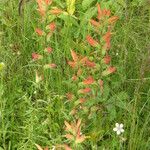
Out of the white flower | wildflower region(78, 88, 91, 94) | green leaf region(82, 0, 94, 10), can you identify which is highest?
green leaf region(82, 0, 94, 10)

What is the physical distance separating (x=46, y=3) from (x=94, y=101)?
1.95 feet

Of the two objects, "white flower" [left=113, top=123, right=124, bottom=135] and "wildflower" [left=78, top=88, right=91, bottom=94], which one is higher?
"wildflower" [left=78, top=88, right=91, bottom=94]

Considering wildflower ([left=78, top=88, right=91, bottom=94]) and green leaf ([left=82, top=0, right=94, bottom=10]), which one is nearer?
wildflower ([left=78, top=88, right=91, bottom=94])

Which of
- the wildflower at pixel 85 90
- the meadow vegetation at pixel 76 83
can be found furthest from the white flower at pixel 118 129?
the wildflower at pixel 85 90

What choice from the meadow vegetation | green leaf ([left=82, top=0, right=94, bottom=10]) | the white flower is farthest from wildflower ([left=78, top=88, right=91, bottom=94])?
green leaf ([left=82, top=0, right=94, bottom=10])

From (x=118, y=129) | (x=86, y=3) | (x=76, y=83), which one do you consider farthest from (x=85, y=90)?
(x=86, y=3)

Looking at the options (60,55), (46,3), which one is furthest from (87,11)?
(46,3)

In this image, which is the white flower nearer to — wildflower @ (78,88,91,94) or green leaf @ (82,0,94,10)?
wildflower @ (78,88,91,94)

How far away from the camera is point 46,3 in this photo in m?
2.52

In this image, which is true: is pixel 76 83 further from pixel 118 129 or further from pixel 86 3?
pixel 86 3

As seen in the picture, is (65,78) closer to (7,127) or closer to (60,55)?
(60,55)

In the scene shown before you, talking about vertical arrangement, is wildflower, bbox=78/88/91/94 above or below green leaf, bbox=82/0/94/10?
below

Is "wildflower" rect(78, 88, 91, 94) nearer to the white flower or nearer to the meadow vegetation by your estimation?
the meadow vegetation

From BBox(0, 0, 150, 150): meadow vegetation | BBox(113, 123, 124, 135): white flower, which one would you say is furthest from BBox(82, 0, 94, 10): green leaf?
BBox(113, 123, 124, 135): white flower
